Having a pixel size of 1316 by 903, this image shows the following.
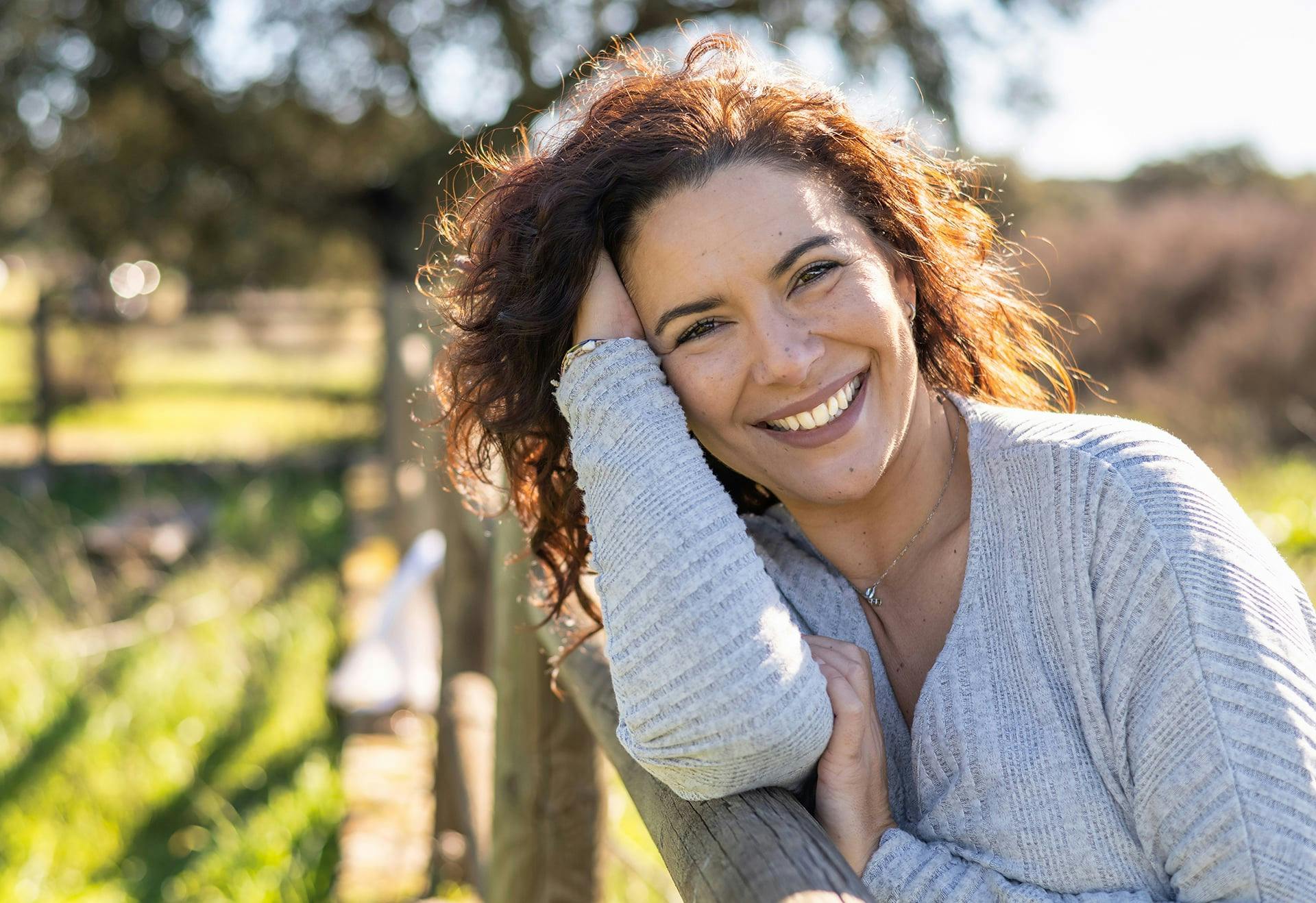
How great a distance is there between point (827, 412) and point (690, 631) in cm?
47

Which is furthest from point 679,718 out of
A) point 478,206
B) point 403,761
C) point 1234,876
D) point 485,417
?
point 403,761

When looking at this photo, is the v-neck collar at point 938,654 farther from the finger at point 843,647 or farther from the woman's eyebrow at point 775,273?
the woman's eyebrow at point 775,273

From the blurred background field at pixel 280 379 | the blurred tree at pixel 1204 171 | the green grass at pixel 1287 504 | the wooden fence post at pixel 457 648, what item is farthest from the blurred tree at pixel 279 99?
the blurred tree at pixel 1204 171

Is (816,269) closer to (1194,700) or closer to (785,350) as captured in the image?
(785,350)

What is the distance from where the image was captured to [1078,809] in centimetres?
140

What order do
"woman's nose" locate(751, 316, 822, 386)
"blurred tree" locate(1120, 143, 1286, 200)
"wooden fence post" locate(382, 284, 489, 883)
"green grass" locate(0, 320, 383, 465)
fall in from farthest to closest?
"blurred tree" locate(1120, 143, 1286, 200) → "green grass" locate(0, 320, 383, 465) → "wooden fence post" locate(382, 284, 489, 883) → "woman's nose" locate(751, 316, 822, 386)

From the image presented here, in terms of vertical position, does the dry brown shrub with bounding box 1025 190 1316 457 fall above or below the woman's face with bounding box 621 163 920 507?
above

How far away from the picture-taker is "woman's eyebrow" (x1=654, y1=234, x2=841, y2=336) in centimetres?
167

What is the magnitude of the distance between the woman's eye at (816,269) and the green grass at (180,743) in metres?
2.63

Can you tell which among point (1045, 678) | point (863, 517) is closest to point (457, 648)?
point (863, 517)

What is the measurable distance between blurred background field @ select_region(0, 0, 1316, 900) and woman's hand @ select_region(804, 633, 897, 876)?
1030 millimetres

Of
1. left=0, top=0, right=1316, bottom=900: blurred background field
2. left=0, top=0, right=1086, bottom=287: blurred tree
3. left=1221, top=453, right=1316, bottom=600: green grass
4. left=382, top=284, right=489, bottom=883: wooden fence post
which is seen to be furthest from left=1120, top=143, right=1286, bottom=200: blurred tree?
left=382, top=284, right=489, bottom=883: wooden fence post

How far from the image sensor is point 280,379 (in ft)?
43.7

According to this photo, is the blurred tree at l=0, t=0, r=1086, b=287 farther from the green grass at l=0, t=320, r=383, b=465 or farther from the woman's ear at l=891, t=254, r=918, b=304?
the woman's ear at l=891, t=254, r=918, b=304
